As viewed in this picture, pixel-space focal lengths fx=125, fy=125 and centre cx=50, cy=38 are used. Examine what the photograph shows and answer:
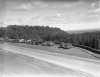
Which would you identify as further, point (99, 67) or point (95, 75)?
point (99, 67)

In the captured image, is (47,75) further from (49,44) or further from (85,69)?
(49,44)

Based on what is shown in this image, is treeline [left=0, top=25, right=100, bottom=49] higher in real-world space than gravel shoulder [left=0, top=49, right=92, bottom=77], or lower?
higher

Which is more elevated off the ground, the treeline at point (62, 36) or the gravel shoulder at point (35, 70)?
the treeline at point (62, 36)

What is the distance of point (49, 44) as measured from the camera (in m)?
27.1

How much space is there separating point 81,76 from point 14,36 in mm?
55051

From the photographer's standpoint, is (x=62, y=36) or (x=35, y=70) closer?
(x=35, y=70)

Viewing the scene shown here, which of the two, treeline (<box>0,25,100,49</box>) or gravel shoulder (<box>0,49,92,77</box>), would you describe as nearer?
gravel shoulder (<box>0,49,92,77</box>)

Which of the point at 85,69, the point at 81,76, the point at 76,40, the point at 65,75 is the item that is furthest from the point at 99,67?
the point at 76,40

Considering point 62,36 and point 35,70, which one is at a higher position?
point 62,36

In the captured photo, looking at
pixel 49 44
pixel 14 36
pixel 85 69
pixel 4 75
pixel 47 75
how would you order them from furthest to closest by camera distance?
pixel 14 36
pixel 49 44
pixel 85 69
pixel 47 75
pixel 4 75

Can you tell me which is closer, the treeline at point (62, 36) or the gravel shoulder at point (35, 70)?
the gravel shoulder at point (35, 70)

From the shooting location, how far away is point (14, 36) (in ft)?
197

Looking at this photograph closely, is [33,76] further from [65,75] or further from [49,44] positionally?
[49,44]

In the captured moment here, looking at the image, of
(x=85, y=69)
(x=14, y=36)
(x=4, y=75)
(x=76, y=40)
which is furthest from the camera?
(x=14, y=36)
